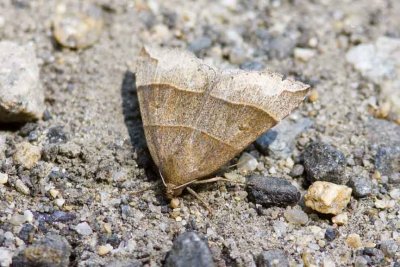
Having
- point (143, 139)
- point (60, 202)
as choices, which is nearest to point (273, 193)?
point (143, 139)

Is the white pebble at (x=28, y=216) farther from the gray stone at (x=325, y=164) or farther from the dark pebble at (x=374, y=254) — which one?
the dark pebble at (x=374, y=254)

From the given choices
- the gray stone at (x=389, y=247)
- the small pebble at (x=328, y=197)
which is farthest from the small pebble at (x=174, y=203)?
the gray stone at (x=389, y=247)

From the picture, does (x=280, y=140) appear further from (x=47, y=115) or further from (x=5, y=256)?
(x=5, y=256)

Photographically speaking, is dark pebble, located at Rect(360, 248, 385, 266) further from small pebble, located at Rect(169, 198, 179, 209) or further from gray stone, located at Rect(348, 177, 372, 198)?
small pebble, located at Rect(169, 198, 179, 209)

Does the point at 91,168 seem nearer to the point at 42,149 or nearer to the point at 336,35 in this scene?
the point at 42,149

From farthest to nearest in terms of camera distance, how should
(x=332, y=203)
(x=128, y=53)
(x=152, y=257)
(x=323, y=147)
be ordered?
1. (x=128, y=53)
2. (x=323, y=147)
3. (x=332, y=203)
4. (x=152, y=257)

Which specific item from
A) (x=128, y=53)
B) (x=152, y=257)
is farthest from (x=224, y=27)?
(x=152, y=257)
